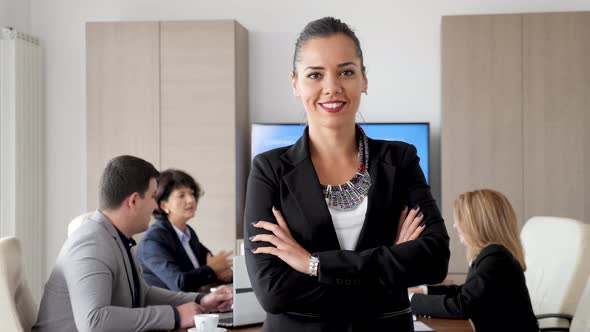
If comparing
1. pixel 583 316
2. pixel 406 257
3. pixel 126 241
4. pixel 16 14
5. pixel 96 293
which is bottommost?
pixel 583 316

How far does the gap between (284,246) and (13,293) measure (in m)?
1.29

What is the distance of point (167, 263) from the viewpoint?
157 inches

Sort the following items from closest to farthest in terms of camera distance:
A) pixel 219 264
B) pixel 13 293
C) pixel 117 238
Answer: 1. pixel 13 293
2. pixel 117 238
3. pixel 219 264

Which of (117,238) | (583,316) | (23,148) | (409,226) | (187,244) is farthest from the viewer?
(23,148)

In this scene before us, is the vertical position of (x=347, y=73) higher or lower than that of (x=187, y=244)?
higher

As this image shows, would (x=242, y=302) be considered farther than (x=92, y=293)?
Yes

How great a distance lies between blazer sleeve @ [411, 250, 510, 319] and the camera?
3.17m

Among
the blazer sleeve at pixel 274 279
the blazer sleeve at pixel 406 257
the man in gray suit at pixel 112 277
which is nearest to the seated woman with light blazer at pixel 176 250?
the man in gray suit at pixel 112 277

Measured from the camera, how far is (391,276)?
5.66 feet

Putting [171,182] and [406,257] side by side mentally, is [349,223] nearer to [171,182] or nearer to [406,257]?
[406,257]

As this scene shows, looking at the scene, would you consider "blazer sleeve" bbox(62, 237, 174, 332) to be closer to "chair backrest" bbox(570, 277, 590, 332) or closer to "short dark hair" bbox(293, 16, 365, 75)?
"short dark hair" bbox(293, 16, 365, 75)

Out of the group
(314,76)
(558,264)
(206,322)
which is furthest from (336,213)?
(558,264)

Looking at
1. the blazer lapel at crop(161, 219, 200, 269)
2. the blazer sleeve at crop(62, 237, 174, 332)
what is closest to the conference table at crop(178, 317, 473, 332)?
the blazer sleeve at crop(62, 237, 174, 332)

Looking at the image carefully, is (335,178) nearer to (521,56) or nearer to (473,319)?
(473,319)
